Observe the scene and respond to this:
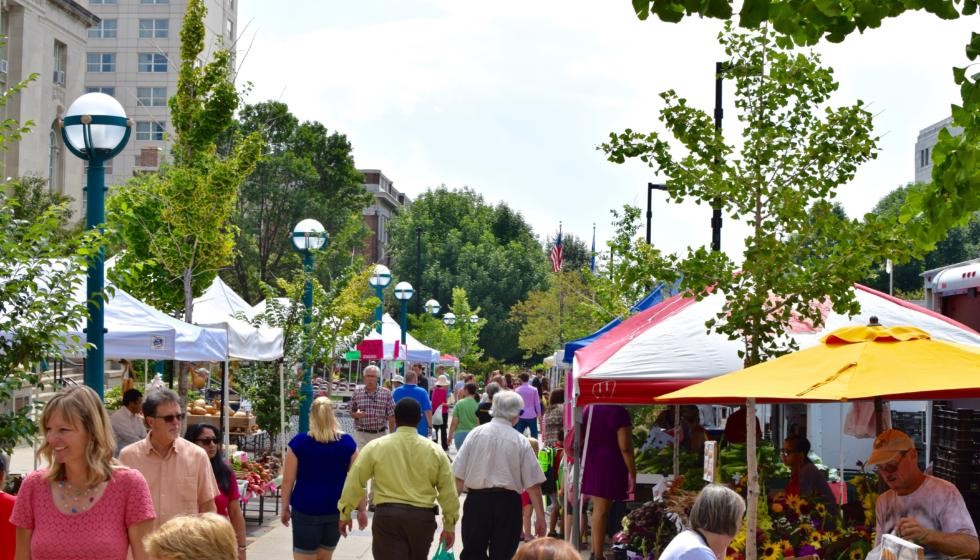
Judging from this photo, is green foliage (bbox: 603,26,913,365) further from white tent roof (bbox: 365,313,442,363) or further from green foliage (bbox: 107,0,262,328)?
white tent roof (bbox: 365,313,442,363)

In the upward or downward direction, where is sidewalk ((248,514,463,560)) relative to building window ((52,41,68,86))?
downward

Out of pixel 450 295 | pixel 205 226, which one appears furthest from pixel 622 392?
pixel 450 295

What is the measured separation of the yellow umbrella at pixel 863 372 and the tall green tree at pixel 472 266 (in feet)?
239

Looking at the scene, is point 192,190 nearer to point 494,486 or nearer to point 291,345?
point 291,345

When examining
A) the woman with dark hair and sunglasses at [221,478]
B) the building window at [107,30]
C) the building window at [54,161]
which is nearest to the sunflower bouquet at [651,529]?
the woman with dark hair and sunglasses at [221,478]

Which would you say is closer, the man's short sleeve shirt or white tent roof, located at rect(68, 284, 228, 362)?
the man's short sleeve shirt

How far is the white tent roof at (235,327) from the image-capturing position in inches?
624

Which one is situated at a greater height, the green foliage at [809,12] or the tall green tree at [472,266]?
the tall green tree at [472,266]

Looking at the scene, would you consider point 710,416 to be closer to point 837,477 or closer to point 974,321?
point 837,477

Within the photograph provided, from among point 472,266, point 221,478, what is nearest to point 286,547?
point 221,478

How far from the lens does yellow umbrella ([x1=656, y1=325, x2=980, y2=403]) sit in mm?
6820

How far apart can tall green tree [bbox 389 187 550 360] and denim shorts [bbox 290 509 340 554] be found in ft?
233

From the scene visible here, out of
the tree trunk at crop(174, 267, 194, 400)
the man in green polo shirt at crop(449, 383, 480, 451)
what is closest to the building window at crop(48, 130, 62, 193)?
the man in green polo shirt at crop(449, 383, 480, 451)

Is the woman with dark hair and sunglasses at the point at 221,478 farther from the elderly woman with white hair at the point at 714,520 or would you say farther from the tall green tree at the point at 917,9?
the tall green tree at the point at 917,9
